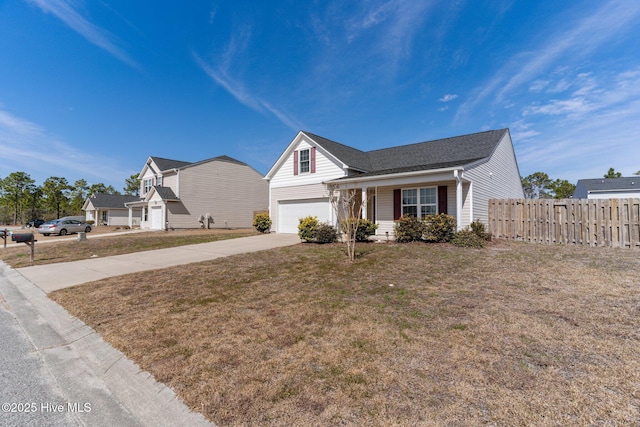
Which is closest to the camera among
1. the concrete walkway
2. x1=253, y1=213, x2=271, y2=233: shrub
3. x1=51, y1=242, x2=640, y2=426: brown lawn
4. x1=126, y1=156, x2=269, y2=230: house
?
x1=51, y1=242, x2=640, y2=426: brown lawn

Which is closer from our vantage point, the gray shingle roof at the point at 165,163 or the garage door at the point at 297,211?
the garage door at the point at 297,211

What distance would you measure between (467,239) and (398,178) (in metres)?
3.97

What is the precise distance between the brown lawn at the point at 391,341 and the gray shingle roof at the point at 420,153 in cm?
890

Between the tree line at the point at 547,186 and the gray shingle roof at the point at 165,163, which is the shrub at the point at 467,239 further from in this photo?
the tree line at the point at 547,186

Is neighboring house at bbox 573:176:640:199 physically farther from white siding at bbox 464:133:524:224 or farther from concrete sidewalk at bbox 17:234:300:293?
concrete sidewalk at bbox 17:234:300:293

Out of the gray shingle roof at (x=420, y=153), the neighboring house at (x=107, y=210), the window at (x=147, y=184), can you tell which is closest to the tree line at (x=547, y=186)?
the gray shingle roof at (x=420, y=153)

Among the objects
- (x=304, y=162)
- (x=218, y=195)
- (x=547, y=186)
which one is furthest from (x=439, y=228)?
(x=547, y=186)

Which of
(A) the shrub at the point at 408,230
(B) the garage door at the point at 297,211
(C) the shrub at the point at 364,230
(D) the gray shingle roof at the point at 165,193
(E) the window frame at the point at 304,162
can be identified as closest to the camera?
(A) the shrub at the point at 408,230

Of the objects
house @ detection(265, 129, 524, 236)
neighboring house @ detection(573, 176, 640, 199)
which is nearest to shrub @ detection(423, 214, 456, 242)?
house @ detection(265, 129, 524, 236)

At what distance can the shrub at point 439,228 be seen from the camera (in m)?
10.9

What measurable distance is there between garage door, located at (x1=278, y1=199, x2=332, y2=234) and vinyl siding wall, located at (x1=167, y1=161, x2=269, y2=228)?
11746 millimetres

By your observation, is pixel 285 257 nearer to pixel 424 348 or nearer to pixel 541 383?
pixel 424 348

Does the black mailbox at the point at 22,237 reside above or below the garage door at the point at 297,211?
below

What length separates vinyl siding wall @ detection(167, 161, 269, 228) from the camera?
25266mm
